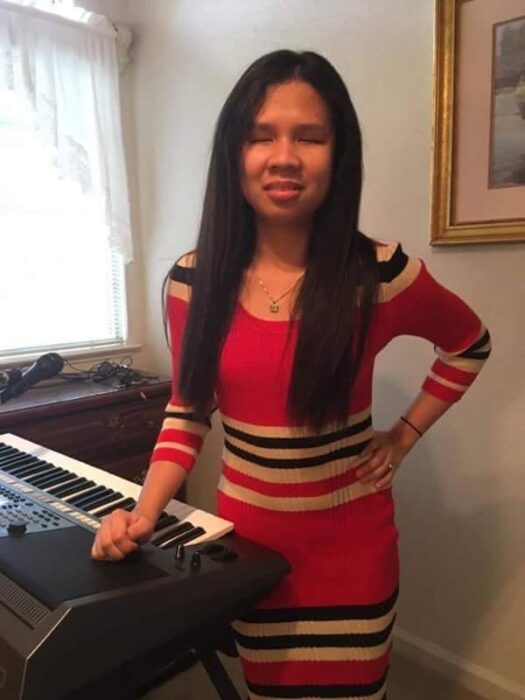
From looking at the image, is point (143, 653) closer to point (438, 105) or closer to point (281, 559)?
point (281, 559)

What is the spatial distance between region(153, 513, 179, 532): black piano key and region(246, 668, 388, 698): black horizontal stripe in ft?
1.01

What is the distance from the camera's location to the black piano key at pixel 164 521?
3.24ft

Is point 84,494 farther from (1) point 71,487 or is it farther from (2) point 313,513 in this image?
(2) point 313,513

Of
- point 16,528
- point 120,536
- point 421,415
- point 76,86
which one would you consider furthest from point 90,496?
point 76,86

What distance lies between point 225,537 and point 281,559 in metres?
0.11

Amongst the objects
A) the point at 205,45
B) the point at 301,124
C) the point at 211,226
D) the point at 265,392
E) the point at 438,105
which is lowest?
the point at 265,392

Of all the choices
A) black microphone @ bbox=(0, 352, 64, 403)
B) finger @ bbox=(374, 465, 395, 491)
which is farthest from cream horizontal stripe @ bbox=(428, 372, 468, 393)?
black microphone @ bbox=(0, 352, 64, 403)

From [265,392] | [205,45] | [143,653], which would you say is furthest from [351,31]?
[143,653]

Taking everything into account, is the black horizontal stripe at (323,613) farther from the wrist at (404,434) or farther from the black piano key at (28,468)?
the black piano key at (28,468)

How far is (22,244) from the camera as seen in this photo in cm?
220

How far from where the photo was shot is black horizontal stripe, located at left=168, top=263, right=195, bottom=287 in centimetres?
101

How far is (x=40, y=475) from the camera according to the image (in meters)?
1.25

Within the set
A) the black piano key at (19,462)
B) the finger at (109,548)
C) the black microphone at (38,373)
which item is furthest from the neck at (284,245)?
the black microphone at (38,373)

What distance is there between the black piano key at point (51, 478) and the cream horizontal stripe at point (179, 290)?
1.58 ft
